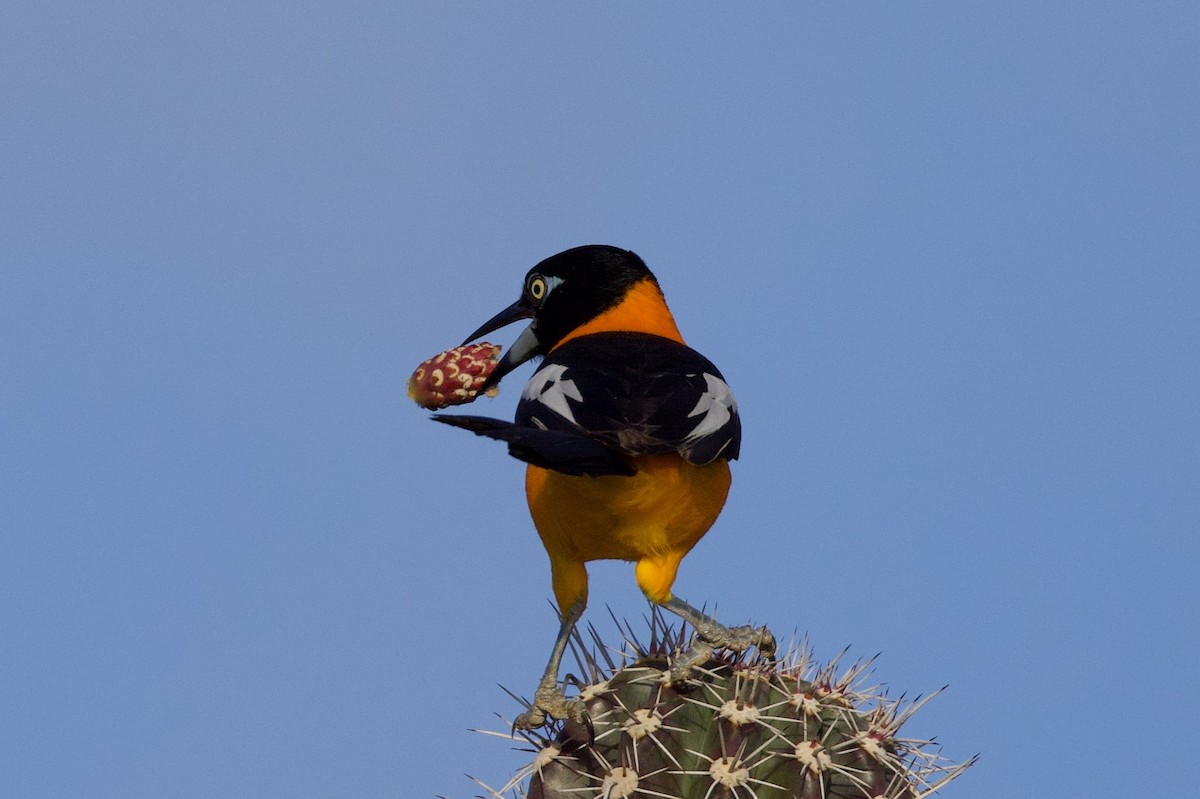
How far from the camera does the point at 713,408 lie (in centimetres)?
568

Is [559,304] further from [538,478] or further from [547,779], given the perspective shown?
[547,779]

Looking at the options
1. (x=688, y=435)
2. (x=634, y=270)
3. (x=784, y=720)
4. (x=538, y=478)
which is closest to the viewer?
(x=784, y=720)

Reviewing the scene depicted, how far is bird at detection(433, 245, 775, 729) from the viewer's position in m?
5.07

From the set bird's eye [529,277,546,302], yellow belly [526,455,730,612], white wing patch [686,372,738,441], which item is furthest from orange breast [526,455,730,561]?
bird's eye [529,277,546,302]

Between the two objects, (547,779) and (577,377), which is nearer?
(547,779)

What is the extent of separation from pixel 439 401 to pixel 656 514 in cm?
214

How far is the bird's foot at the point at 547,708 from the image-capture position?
199 inches

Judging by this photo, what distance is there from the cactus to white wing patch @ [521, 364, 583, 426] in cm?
96

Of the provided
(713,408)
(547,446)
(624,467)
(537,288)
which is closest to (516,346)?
(537,288)

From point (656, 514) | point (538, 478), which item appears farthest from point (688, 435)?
point (538, 478)

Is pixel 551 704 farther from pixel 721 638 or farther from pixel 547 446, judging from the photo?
pixel 547 446

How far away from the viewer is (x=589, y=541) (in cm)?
562

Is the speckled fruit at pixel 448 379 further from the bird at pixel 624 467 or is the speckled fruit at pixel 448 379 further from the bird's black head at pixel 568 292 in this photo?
→ the bird at pixel 624 467

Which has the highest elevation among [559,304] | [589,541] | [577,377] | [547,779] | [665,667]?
[559,304]
